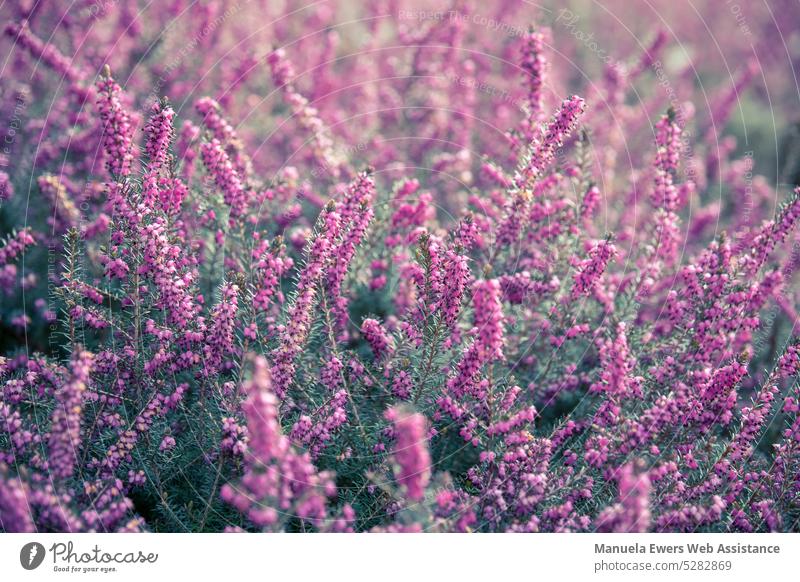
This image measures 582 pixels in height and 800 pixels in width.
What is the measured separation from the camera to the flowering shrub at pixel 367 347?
11.0 feet

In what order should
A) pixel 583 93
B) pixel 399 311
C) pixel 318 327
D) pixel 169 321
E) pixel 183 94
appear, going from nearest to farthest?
pixel 169 321
pixel 318 327
pixel 399 311
pixel 183 94
pixel 583 93

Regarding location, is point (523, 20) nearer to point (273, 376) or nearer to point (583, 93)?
point (583, 93)

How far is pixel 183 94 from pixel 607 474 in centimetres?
477

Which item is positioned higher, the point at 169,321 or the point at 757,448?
the point at 169,321

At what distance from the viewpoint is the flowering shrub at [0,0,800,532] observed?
11.0 feet

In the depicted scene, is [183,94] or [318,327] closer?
[318,327]
